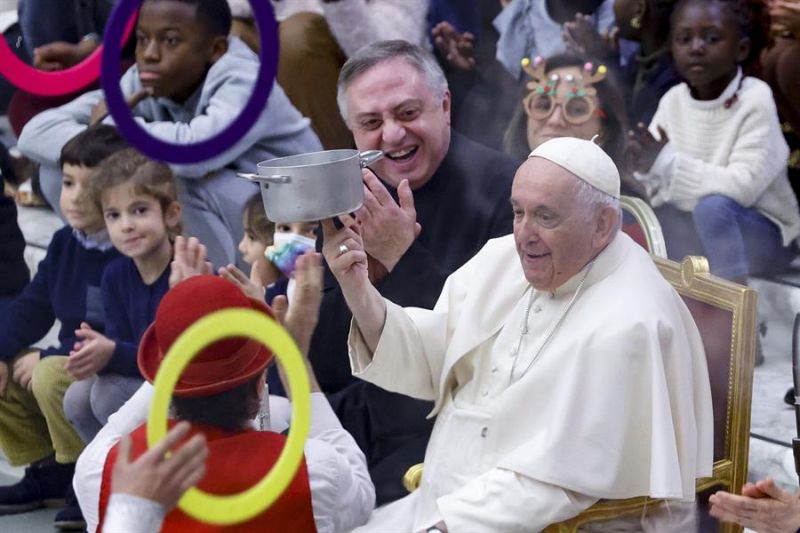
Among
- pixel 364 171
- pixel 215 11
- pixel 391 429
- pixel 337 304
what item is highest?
pixel 215 11

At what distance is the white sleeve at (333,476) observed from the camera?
3.51 m

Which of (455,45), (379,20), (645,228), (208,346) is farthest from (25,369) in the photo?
(208,346)

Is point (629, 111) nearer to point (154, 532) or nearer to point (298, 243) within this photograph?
point (298, 243)

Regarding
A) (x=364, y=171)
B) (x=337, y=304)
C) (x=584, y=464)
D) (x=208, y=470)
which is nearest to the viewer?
(x=208, y=470)

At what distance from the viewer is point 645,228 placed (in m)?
4.57

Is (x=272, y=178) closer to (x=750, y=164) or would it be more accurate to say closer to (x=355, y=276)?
(x=355, y=276)

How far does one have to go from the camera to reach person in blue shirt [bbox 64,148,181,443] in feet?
17.4

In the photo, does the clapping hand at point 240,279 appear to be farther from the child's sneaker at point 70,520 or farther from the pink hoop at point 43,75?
the child's sneaker at point 70,520

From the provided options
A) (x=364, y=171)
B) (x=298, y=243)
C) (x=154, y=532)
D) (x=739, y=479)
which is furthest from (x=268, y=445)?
(x=298, y=243)

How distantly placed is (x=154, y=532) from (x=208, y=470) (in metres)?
0.29

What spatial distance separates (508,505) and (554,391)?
0.31 meters

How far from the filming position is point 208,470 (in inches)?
126

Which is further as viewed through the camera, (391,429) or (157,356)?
(391,429)


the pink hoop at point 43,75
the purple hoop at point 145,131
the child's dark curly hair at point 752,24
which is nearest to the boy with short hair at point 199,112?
the pink hoop at point 43,75
